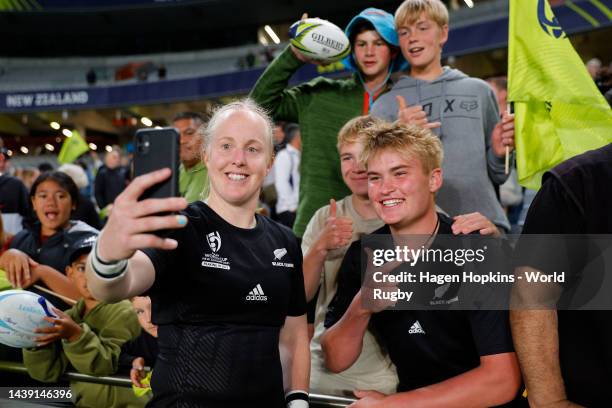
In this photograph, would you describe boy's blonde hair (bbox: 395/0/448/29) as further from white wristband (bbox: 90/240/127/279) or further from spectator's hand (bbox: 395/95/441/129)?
white wristband (bbox: 90/240/127/279)

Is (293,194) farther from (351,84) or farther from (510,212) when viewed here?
(351,84)

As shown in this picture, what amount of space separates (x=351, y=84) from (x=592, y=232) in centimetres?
177

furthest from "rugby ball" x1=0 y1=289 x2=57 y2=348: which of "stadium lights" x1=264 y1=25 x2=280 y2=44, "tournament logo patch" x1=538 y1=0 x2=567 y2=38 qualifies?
"stadium lights" x1=264 y1=25 x2=280 y2=44

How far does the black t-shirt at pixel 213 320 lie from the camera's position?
1.45 metres

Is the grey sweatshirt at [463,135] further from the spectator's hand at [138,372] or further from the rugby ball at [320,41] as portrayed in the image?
the spectator's hand at [138,372]

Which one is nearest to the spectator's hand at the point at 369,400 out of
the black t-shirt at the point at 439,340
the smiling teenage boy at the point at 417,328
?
the smiling teenage boy at the point at 417,328

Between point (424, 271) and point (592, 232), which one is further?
point (424, 271)

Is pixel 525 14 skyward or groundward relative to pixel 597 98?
skyward

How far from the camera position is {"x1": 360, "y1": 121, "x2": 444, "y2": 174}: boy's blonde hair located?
1.93 metres

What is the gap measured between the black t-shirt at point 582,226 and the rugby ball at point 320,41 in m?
1.58

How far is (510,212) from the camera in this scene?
5.02m

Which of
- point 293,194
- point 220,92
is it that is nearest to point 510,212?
point 293,194

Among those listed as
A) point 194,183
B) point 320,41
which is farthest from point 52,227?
point 320,41

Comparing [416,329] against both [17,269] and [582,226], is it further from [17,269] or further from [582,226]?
[17,269]
